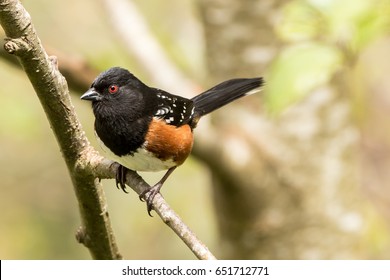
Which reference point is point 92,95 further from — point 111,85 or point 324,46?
point 324,46

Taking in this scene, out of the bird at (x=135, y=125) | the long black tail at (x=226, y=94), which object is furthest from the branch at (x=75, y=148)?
the long black tail at (x=226, y=94)

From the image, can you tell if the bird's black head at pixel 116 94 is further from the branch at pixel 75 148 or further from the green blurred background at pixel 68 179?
the green blurred background at pixel 68 179

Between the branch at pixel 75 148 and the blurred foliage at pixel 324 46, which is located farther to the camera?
the blurred foliage at pixel 324 46

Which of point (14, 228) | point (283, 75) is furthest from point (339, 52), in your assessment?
point (14, 228)

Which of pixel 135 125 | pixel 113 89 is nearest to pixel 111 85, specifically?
pixel 113 89


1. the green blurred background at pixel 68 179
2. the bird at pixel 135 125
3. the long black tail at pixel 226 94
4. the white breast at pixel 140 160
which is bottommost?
the white breast at pixel 140 160

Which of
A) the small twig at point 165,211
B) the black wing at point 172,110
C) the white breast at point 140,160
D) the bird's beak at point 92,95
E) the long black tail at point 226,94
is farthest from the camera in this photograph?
the long black tail at point 226,94
